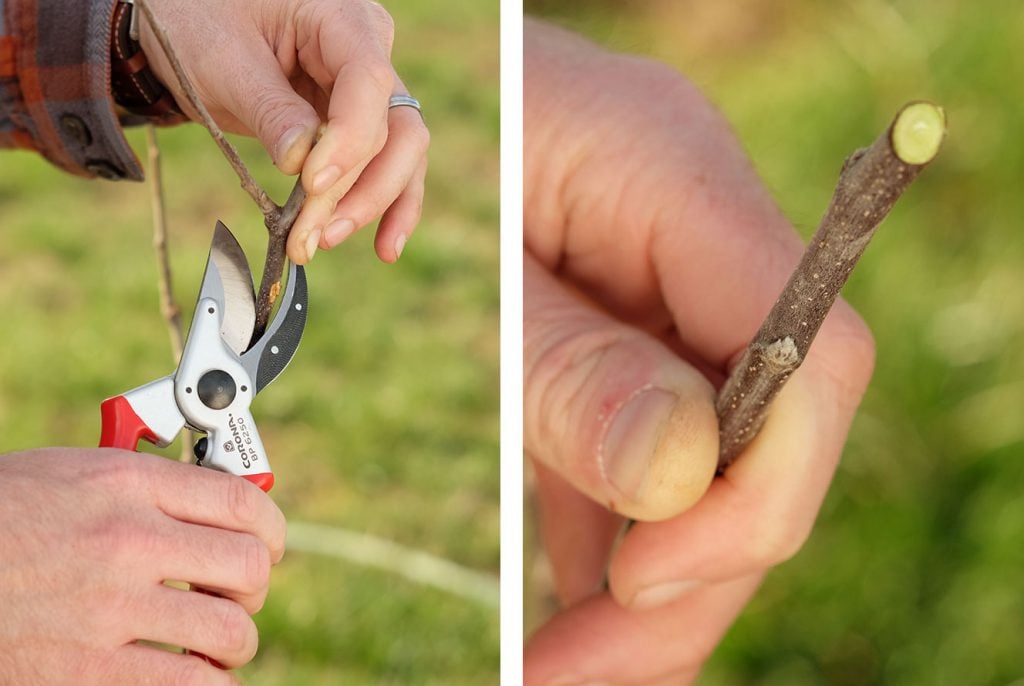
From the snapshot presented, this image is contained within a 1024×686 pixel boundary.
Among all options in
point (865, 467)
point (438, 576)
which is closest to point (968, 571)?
point (865, 467)

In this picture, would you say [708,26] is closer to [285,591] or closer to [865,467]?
[865,467]

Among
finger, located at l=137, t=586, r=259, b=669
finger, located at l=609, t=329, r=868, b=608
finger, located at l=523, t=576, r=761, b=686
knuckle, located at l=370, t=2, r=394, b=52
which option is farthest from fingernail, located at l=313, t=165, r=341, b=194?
finger, located at l=523, t=576, r=761, b=686

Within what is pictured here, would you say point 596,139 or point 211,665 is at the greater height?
point 596,139

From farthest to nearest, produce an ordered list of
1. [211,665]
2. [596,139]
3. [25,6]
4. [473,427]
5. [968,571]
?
[473,427], [968,571], [596,139], [25,6], [211,665]

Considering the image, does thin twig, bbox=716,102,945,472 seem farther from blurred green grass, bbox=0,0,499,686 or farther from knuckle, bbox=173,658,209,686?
blurred green grass, bbox=0,0,499,686

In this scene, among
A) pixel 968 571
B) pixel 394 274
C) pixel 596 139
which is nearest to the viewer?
pixel 596 139

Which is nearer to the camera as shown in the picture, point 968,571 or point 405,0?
point 968,571
